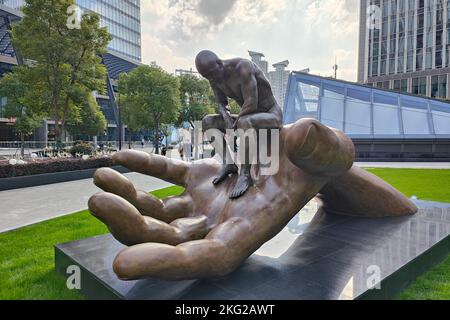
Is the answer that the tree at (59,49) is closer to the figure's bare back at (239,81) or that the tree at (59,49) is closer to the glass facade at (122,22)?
the figure's bare back at (239,81)

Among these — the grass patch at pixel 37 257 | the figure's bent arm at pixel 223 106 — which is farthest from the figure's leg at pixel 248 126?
the grass patch at pixel 37 257

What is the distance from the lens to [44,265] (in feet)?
17.2

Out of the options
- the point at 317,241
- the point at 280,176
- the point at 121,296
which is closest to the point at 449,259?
the point at 317,241

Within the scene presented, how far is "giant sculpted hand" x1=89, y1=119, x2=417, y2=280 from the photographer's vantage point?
10.2 feet

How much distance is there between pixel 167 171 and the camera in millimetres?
5227

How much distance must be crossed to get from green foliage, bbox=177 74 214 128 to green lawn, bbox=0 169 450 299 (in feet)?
94.8

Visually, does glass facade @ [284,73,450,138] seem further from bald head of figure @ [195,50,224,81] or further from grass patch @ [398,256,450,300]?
bald head of figure @ [195,50,224,81]

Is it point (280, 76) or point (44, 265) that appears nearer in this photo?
point (44, 265)

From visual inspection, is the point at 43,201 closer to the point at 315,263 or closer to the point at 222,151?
the point at 222,151

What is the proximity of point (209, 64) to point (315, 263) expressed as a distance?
2.81 meters

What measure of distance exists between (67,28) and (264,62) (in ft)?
186

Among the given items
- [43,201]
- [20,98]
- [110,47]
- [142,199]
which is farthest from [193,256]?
[110,47]

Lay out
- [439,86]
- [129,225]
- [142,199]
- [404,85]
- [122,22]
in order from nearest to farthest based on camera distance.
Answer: [129,225] → [142,199] → [439,86] → [404,85] → [122,22]
